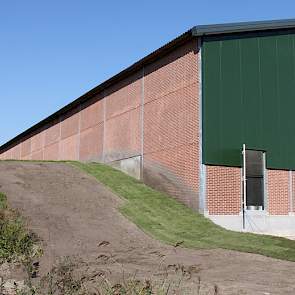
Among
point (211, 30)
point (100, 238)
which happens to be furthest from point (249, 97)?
point (100, 238)

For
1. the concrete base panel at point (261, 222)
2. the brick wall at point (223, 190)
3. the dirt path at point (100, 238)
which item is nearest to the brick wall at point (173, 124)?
the brick wall at point (223, 190)

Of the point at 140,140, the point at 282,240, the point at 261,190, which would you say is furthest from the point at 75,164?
the point at 282,240

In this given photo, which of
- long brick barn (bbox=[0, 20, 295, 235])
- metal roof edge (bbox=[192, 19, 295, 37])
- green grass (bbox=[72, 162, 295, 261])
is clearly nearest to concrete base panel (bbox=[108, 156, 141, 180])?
long brick barn (bbox=[0, 20, 295, 235])

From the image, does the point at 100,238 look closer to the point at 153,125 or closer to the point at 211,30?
the point at 153,125

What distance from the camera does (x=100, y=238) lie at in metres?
14.4

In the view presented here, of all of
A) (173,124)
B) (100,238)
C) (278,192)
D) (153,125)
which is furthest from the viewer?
(153,125)

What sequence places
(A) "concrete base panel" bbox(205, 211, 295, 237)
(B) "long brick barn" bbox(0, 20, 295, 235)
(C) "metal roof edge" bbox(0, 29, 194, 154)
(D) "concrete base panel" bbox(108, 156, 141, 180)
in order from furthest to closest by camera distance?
(D) "concrete base panel" bbox(108, 156, 141, 180), (C) "metal roof edge" bbox(0, 29, 194, 154), (B) "long brick barn" bbox(0, 20, 295, 235), (A) "concrete base panel" bbox(205, 211, 295, 237)

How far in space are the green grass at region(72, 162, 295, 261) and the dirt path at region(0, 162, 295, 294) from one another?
53 cm

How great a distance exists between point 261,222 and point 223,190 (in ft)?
7.11

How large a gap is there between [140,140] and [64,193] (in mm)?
5745

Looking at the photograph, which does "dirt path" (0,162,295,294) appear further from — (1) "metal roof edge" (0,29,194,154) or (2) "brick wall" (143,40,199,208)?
(1) "metal roof edge" (0,29,194,154)

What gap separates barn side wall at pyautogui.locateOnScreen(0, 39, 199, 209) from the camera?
19625 mm

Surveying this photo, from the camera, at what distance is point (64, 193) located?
1905 cm

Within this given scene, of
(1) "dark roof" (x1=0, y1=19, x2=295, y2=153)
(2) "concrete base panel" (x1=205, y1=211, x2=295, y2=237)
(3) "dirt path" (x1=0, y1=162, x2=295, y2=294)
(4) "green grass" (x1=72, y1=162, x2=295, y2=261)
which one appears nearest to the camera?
(3) "dirt path" (x1=0, y1=162, x2=295, y2=294)
